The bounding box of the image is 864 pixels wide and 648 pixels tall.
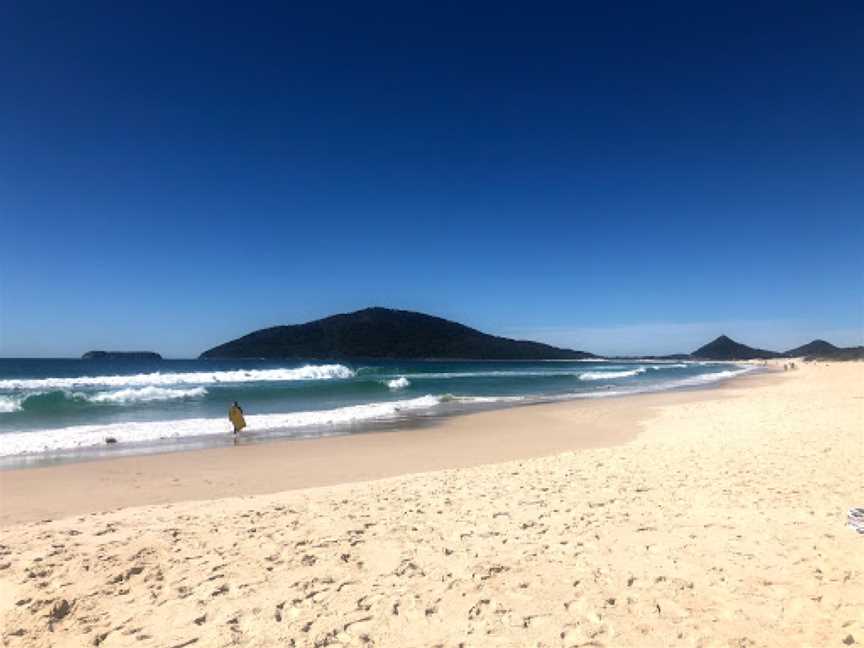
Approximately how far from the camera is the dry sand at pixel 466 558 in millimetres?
4055

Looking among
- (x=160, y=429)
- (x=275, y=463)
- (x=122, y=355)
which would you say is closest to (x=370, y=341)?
(x=122, y=355)

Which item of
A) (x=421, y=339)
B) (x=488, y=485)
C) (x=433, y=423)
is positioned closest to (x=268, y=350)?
(x=421, y=339)

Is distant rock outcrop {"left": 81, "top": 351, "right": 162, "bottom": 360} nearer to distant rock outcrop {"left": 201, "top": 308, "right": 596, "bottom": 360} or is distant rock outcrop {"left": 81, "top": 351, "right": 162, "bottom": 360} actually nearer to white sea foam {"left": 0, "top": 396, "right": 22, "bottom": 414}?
distant rock outcrop {"left": 201, "top": 308, "right": 596, "bottom": 360}

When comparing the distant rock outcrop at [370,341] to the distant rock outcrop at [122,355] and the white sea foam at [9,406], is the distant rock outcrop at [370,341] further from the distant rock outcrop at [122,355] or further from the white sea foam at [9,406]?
the white sea foam at [9,406]

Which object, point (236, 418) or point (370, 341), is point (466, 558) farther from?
point (370, 341)

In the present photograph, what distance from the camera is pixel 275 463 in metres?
11.6

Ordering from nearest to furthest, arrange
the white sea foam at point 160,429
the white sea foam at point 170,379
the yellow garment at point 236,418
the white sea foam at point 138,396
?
the white sea foam at point 160,429 → the yellow garment at point 236,418 → the white sea foam at point 138,396 → the white sea foam at point 170,379

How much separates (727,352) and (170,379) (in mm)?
165796

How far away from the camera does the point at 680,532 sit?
5.75 m

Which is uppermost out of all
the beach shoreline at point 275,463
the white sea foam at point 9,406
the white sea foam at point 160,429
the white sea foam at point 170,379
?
the white sea foam at point 170,379

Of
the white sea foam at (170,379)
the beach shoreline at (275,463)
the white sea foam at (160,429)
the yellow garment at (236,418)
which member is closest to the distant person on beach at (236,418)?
the yellow garment at (236,418)

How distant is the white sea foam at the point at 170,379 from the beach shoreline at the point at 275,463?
33827mm

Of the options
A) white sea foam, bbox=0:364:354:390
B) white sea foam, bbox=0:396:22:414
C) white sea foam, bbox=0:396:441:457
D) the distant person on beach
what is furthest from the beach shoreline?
white sea foam, bbox=0:364:354:390

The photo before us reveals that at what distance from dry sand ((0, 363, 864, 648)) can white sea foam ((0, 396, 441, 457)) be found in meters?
→ 4.70
